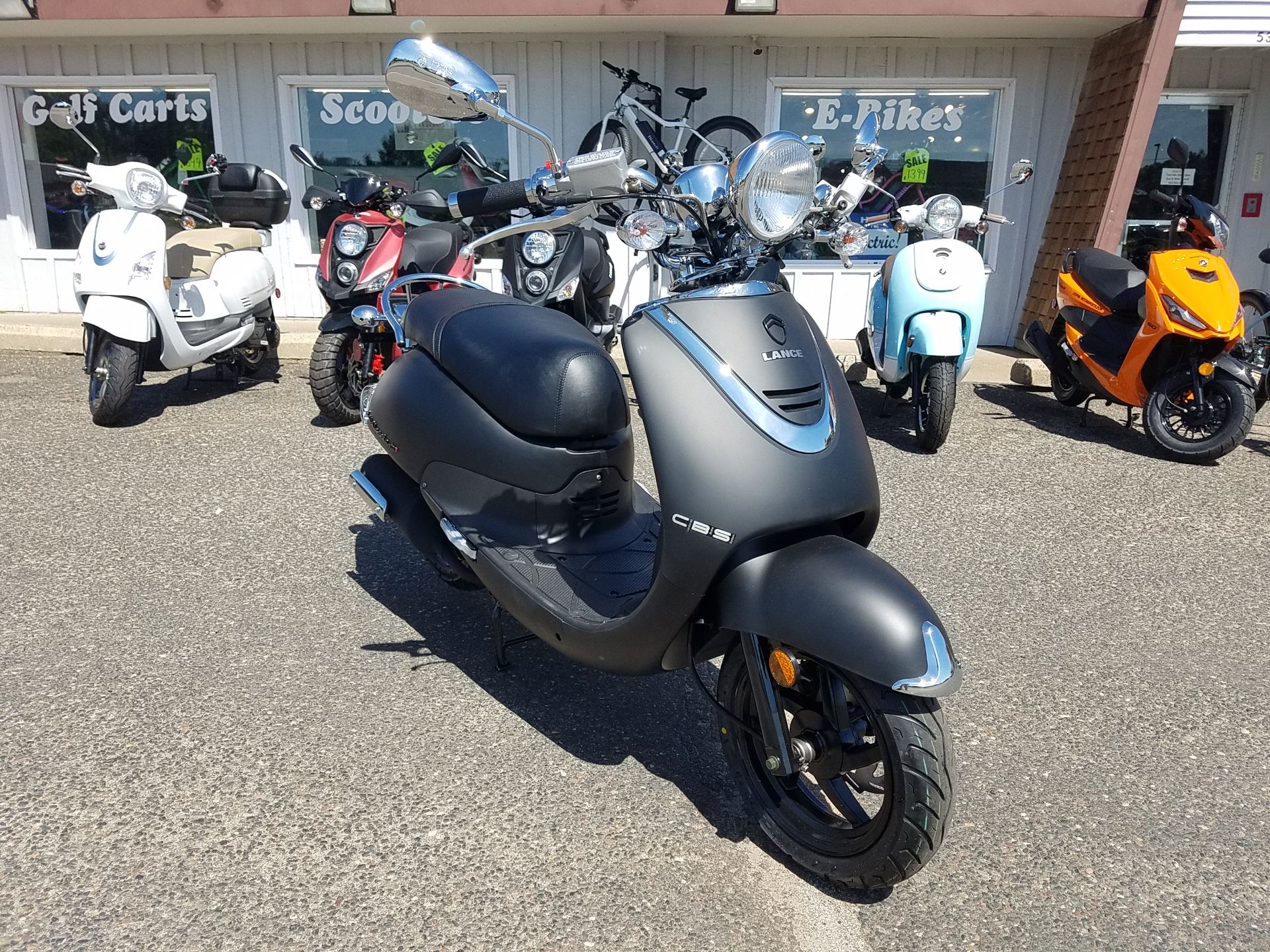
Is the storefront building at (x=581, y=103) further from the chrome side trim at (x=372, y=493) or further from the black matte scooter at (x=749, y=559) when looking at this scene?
the black matte scooter at (x=749, y=559)

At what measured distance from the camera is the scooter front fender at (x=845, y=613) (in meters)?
1.80

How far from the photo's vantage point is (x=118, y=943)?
1850 millimetres

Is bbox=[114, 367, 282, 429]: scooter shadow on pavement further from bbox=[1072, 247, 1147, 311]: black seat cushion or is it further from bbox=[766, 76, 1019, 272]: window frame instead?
bbox=[1072, 247, 1147, 311]: black seat cushion

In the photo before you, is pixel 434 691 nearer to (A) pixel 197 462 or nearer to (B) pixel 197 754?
(B) pixel 197 754

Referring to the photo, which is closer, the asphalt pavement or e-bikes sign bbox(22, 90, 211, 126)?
the asphalt pavement

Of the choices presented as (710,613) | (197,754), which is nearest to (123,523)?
(197,754)

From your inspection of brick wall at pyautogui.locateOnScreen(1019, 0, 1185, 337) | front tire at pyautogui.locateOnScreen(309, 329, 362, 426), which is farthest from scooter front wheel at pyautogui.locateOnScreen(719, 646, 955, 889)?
brick wall at pyautogui.locateOnScreen(1019, 0, 1185, 337)

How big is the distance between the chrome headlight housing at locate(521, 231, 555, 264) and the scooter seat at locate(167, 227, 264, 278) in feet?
6.69

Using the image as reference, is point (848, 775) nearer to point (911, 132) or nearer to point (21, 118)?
point (911, 132)

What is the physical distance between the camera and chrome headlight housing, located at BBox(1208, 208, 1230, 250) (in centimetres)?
535

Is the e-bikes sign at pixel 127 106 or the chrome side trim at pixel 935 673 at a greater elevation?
the e-bikes sign at pixel 127 106

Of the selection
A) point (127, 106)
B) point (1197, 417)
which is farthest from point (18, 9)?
point (1197, 417)

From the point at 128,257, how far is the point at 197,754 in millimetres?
3826

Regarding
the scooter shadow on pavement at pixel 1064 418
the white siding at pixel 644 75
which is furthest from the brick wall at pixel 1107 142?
the scooter shadow on pavement at pixel 1064 418
